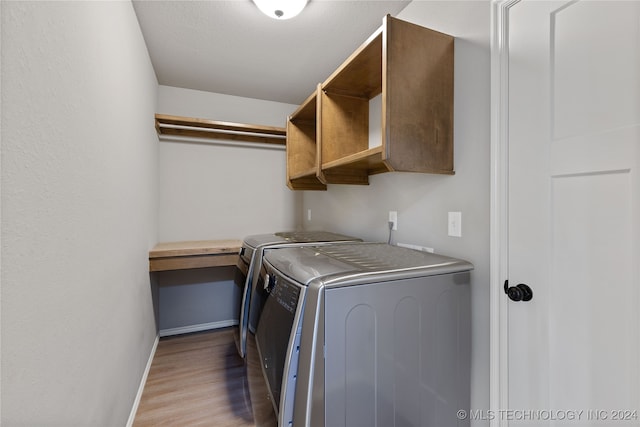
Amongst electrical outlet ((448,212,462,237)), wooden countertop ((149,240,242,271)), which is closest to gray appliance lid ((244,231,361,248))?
wooden countertop ((149,240,242,271))

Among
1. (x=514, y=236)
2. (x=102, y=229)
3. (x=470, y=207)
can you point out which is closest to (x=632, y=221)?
(x=514, y=236)

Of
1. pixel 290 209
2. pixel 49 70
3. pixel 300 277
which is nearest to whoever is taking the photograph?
pixel 49 70

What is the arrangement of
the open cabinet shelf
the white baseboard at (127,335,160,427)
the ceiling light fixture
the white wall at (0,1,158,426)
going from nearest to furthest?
the white wall at (0,1,158,426) < the ceiling light fixture < the white baseboard at (127,335,160,427) < the open cabinet shelf

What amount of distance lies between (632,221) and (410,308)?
2.22ft

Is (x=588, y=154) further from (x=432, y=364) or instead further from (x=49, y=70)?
(x=49, y=70)

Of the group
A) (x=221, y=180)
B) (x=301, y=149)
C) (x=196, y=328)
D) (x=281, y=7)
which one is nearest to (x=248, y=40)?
(x=281, y=7)

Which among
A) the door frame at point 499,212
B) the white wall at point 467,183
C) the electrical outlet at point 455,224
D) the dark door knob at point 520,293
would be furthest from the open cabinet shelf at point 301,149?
the dark door knob at point 520,293

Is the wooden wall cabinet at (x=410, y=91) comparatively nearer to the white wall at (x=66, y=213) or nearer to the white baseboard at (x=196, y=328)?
the white wall at (x=66, y=213)

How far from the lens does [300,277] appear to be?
1.02m

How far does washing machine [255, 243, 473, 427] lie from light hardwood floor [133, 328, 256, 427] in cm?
88

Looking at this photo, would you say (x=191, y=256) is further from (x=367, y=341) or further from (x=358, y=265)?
(x=367, y=341)

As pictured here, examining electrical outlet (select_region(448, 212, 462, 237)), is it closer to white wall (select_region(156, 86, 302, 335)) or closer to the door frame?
the door frame

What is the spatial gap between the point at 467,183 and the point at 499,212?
218 millimetres

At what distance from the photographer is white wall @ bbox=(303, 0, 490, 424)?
4.08 ft
